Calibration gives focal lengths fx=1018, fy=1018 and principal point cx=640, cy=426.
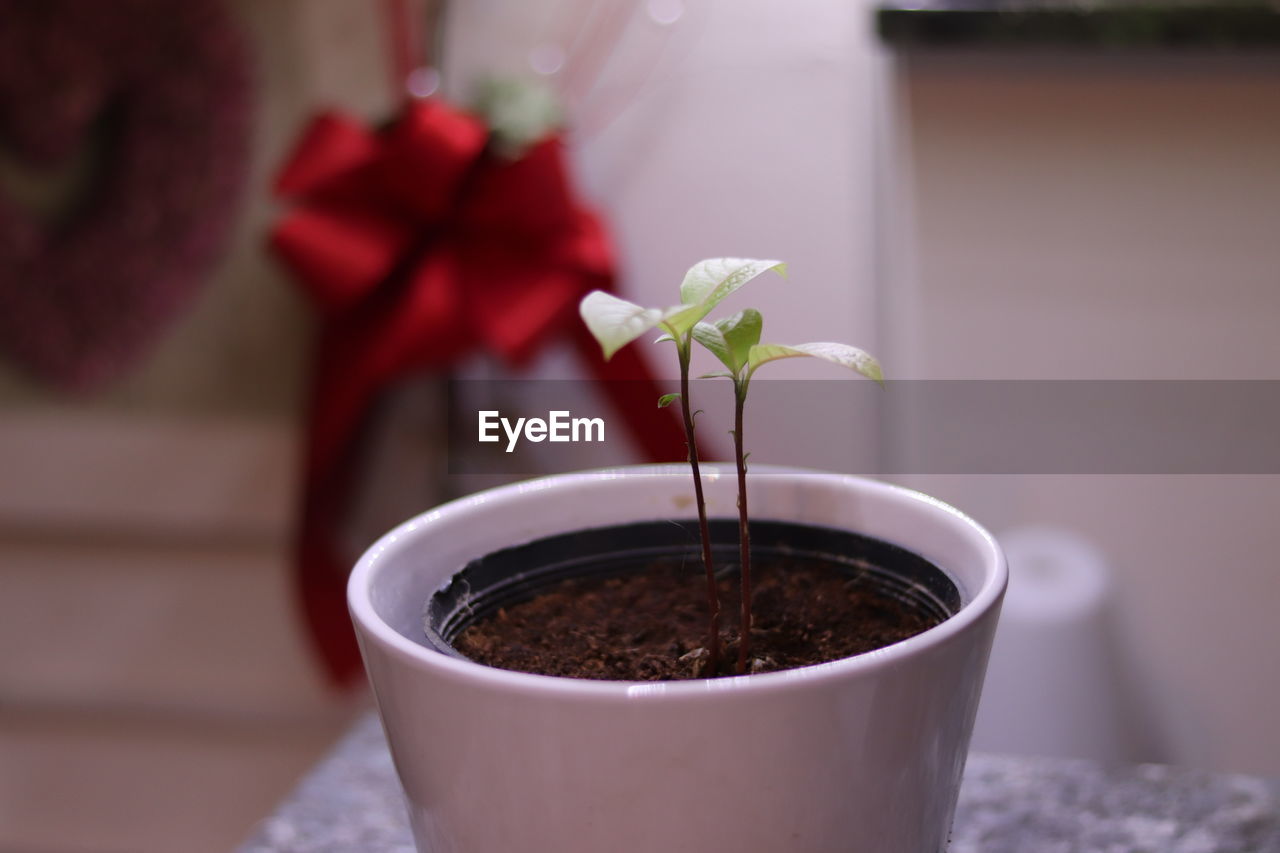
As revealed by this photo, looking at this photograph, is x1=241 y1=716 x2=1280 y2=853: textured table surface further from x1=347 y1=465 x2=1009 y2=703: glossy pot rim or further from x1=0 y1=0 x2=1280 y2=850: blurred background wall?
x1=0 y1=0 x2=1280 y2=850: blurred background wall

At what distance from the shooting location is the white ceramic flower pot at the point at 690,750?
203mm

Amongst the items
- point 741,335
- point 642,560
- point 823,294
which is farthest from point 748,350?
point 823,294

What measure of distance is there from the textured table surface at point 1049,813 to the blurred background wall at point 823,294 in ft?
1.62

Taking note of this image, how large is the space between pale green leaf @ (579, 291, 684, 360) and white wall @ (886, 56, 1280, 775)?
0.62 m

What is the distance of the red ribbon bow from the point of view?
764mm

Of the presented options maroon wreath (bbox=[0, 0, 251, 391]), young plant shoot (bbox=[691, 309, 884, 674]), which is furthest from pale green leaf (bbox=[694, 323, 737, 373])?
maroon wreath (bbox=[0, 0, 251, 391])

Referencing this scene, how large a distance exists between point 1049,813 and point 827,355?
0.63 ft

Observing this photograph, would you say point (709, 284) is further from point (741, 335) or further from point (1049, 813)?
point (1049, 813)

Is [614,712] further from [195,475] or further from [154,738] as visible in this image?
[154,738]

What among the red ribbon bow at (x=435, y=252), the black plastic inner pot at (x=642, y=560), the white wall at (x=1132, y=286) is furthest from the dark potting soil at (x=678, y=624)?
the white wall at (x=1132, y=286)

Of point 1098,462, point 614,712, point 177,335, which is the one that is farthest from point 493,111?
point 614,712

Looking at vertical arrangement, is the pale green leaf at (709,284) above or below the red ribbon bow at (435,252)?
above

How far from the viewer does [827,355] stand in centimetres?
25

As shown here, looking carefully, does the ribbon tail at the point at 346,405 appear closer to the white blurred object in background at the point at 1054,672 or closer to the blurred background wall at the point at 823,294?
the blurred background wall at the point at 823,294
